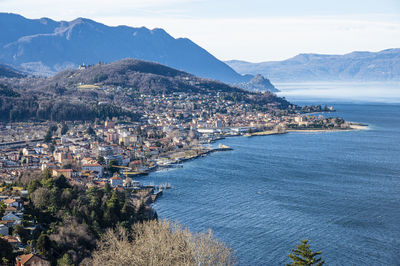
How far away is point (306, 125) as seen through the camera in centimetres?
4184

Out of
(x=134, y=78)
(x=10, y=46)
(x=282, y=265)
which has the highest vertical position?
(x=10, y=46)

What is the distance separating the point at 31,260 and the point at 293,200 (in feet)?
32.6

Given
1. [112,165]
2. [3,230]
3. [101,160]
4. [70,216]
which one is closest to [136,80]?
[101,160]

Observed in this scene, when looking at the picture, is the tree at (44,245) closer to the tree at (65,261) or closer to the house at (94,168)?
the tree at (65,261)

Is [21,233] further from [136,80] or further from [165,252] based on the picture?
[136,80]

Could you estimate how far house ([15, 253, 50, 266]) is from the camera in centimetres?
989

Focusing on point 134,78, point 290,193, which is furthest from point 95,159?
point 134,78

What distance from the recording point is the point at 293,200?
17828mm

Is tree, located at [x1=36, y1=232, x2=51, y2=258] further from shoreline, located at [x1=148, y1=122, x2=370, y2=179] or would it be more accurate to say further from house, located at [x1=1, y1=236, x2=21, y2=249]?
shoreline, located at [x1=148, y1=122, x2=370, y2=179]

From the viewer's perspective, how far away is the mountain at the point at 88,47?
411 feet

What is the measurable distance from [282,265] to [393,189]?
913 cm

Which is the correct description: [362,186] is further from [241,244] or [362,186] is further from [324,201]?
[241,244]

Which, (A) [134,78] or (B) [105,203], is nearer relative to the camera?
(B) [105,203]

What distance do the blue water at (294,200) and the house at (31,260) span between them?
14.5ft
